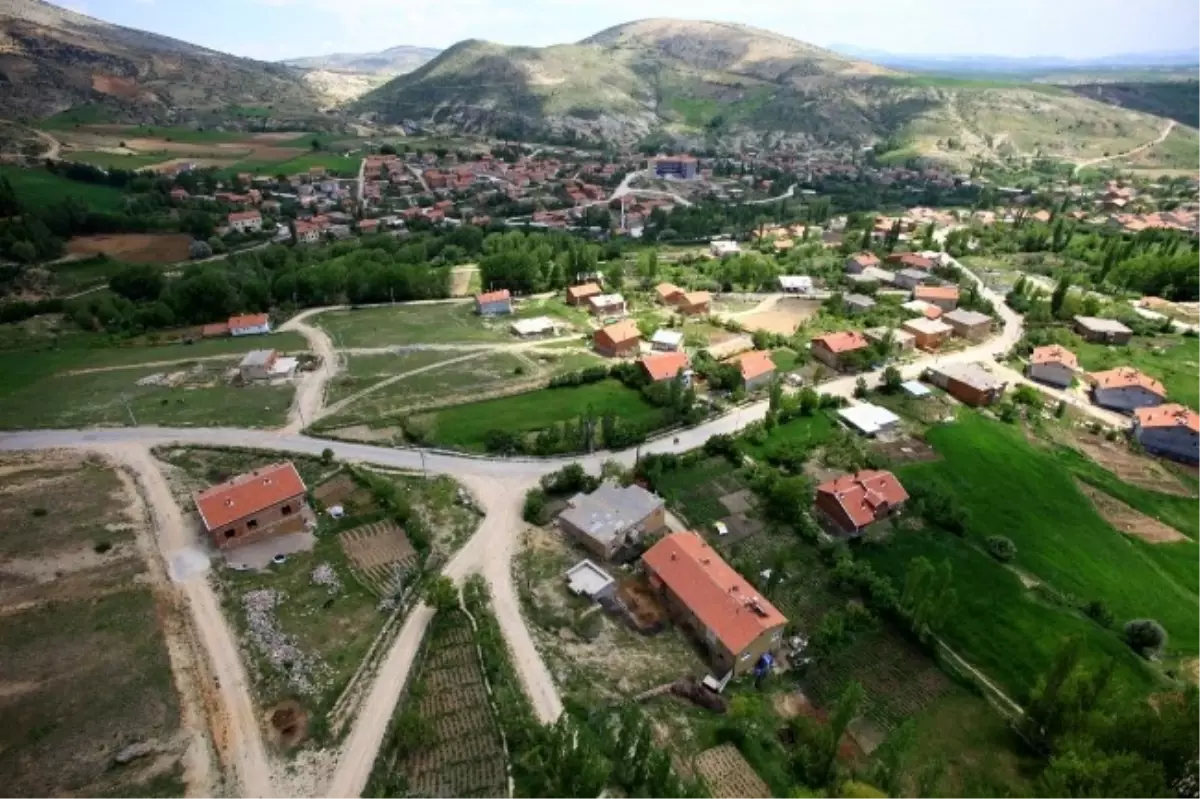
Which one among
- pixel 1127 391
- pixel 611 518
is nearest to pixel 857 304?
pixel 1127 391

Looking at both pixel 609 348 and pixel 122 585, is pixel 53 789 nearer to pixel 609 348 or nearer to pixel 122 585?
pixel 122 585

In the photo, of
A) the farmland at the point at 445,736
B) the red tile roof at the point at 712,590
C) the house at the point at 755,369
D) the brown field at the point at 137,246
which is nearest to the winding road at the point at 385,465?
the farmland at the point at 445,736

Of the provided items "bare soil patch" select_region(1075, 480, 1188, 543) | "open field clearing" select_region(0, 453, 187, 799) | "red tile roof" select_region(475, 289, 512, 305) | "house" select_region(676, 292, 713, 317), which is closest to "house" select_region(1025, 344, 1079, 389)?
"bare soil patch" select_region(1075, 480, 1188, 543)

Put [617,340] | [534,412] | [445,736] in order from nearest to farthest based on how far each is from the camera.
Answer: [445,736], [534,412], [617,340]

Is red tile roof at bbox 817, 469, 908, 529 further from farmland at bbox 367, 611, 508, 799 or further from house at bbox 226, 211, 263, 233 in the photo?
house at bbox 226, 211, 263, 233

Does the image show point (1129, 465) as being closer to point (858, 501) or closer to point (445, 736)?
point (858, 501)

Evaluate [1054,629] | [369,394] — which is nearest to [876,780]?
[1054,629]
